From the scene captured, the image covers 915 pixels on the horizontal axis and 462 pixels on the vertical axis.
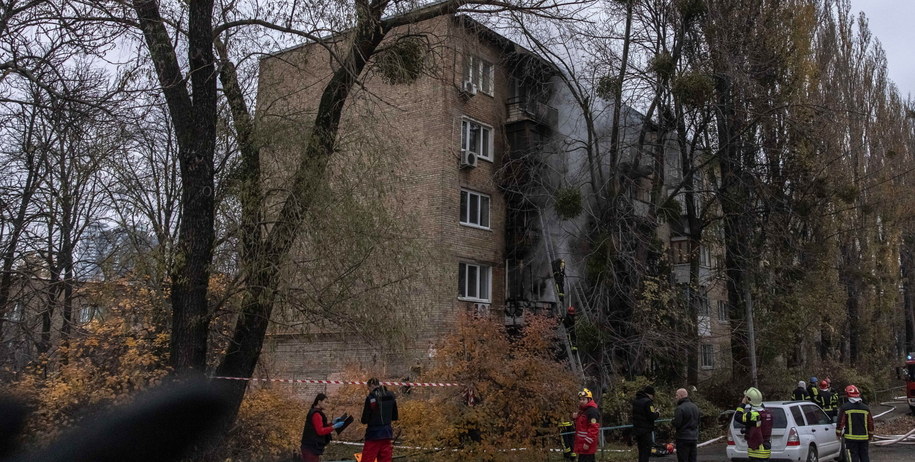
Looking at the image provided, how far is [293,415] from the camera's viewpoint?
13.8m

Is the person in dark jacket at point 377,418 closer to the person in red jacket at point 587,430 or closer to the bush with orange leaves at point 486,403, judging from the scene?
the bush with orange leaves at point 486,403

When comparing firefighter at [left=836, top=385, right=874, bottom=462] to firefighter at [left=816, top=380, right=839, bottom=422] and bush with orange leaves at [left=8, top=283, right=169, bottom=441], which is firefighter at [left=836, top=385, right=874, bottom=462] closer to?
firefighter at [left=816, top=380, right=839, bottom=422]

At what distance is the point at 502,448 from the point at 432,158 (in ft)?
41.6

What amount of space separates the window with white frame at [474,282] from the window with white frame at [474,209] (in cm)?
144

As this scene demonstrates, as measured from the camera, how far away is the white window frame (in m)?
24.3

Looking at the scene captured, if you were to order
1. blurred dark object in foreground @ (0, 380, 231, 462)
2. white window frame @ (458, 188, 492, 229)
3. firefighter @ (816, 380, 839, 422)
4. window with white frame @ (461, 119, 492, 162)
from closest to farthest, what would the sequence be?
1. blurred dark object in foreground @ (0, 380, 231, 462)
2. firefighter @ (816, 380, 839, 422)
3. white window frame @ (458, 188, 492, 229)
4. window with white frame @ (461, 119, 492, 162)

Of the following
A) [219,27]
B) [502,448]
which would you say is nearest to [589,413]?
[502,448]

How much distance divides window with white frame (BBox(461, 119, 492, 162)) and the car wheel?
13.5 meters

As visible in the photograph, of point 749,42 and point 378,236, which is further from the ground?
point 749,42

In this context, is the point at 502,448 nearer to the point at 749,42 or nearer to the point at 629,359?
the point at 629,359

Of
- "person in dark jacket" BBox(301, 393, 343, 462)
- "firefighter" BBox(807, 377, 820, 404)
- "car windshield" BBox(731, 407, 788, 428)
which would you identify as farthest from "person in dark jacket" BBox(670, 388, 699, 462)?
"firefighter" BBox(807, 377, 820, 404)

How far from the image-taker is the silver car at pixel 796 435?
47.3 ft

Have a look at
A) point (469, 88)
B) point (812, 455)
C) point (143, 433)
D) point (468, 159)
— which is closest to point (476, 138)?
point (468, 159)

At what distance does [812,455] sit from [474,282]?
12.1 m
